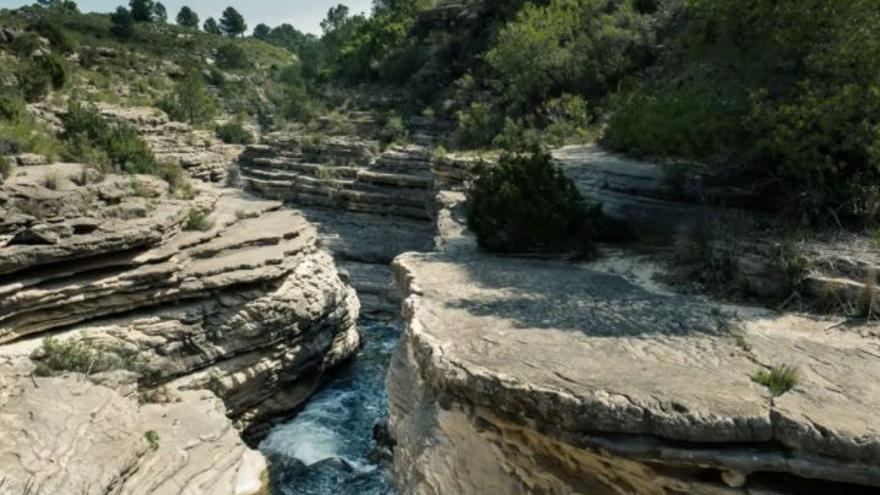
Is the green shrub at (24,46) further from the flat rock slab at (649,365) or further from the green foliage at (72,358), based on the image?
the flat rock slab at (649,365)

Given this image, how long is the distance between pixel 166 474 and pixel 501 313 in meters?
4.48

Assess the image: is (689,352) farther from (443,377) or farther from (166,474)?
(166,474)

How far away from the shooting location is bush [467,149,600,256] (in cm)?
974

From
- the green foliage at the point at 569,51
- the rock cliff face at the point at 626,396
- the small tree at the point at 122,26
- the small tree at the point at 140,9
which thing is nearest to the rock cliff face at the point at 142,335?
the rock cliff face at the point at 626,396

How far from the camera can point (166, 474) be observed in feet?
24.9

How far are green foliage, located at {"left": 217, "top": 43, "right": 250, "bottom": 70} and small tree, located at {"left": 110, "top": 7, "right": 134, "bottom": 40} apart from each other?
20.3ft

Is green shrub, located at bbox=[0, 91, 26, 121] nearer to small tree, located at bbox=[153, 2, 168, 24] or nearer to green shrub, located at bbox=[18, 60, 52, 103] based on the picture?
green shrub, located at bbox=[18, 60, 52, 103]

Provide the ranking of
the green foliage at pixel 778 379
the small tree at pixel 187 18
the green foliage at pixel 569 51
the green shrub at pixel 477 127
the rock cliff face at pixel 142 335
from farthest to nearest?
the small tree at pixel 187 18
the green shrub at pixel 477 127
the green foliage at pixel 569 51
the rock cliff face at pixel 142 335
the green foliage at pixel 778 379

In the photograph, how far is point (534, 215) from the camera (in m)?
9.77

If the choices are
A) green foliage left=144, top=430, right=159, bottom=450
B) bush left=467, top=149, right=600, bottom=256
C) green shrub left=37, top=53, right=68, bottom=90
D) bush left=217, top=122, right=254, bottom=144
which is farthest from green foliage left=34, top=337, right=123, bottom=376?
bush left=217, top=122, right=254, bottom=144

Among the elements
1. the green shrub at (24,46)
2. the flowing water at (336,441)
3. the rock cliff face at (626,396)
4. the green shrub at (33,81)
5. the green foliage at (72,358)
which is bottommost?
the flowing water at (336,441)

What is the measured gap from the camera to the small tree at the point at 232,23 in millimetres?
73562

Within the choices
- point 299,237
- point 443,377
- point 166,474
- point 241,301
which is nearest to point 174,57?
point 299,237

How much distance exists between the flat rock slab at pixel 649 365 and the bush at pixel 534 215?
5.84ft
